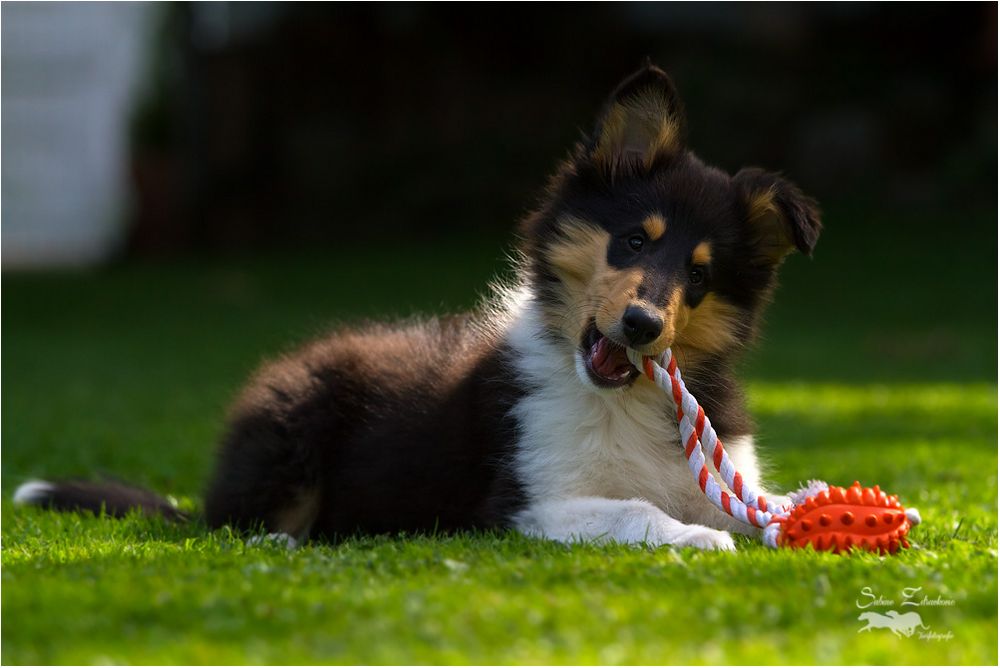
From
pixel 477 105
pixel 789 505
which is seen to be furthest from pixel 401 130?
pixel 789 505

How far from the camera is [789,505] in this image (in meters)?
5.15

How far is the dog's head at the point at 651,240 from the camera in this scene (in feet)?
16.4

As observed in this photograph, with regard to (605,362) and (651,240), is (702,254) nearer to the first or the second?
(651,240)

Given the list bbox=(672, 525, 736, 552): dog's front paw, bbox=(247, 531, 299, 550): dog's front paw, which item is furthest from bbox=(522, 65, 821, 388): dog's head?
bbox=(247, 531, 299, 550): dog's front paw

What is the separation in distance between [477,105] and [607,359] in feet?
61.7

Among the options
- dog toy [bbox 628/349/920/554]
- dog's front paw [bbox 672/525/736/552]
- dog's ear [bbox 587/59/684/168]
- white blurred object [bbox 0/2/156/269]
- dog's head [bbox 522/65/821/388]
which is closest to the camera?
dog's front paw [bbox 672/525/736/552]

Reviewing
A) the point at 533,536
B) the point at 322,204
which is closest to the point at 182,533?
the point at 533,536

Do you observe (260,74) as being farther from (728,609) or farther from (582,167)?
(728,609)

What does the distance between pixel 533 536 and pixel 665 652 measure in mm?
1494

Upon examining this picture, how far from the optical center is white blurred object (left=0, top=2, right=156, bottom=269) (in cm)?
2444

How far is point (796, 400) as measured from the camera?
35.9 ft

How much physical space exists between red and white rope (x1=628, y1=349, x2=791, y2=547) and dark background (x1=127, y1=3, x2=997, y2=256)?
16962mm

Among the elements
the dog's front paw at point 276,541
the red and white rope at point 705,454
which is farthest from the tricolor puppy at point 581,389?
the dog's front paw at point 276,541

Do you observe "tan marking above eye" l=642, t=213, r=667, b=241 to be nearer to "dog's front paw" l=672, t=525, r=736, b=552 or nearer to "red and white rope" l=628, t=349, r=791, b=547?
"red and white rope" l=628, t=349, r=791, b=547
